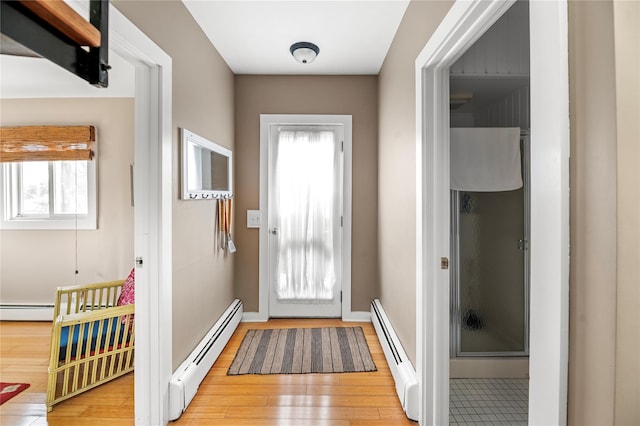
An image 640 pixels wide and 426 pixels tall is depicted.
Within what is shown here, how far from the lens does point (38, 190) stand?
142 inches

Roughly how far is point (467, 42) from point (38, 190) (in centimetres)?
421

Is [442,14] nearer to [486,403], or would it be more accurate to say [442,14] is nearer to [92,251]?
[486,403]

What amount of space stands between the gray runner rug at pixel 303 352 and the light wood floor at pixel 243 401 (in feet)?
0.26

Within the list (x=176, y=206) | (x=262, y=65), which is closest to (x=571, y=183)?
(x=176, y=206)

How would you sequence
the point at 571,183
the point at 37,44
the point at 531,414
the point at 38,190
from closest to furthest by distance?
the point at 37,44, the point at 571,183, the point at 531,414, the point at 38,190

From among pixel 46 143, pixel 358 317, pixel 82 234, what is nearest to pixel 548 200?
pixel 358 317

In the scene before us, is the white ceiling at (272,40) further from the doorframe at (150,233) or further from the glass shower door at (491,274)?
the glass shower door at (491,274)

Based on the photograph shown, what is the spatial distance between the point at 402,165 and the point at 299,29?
1.21 m

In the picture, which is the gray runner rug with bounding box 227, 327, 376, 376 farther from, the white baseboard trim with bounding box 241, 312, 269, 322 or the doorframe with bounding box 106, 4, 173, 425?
the doorframe with bounding box 106, 4, 173, 425

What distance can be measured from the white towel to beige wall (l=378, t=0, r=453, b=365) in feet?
1.31

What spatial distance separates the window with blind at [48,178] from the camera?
3457mm

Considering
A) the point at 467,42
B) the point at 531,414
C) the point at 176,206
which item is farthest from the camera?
the point at 176,206

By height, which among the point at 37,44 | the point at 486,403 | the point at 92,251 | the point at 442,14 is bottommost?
the point at 486,403

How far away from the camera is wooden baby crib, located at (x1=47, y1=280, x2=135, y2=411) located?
78.7 inches
